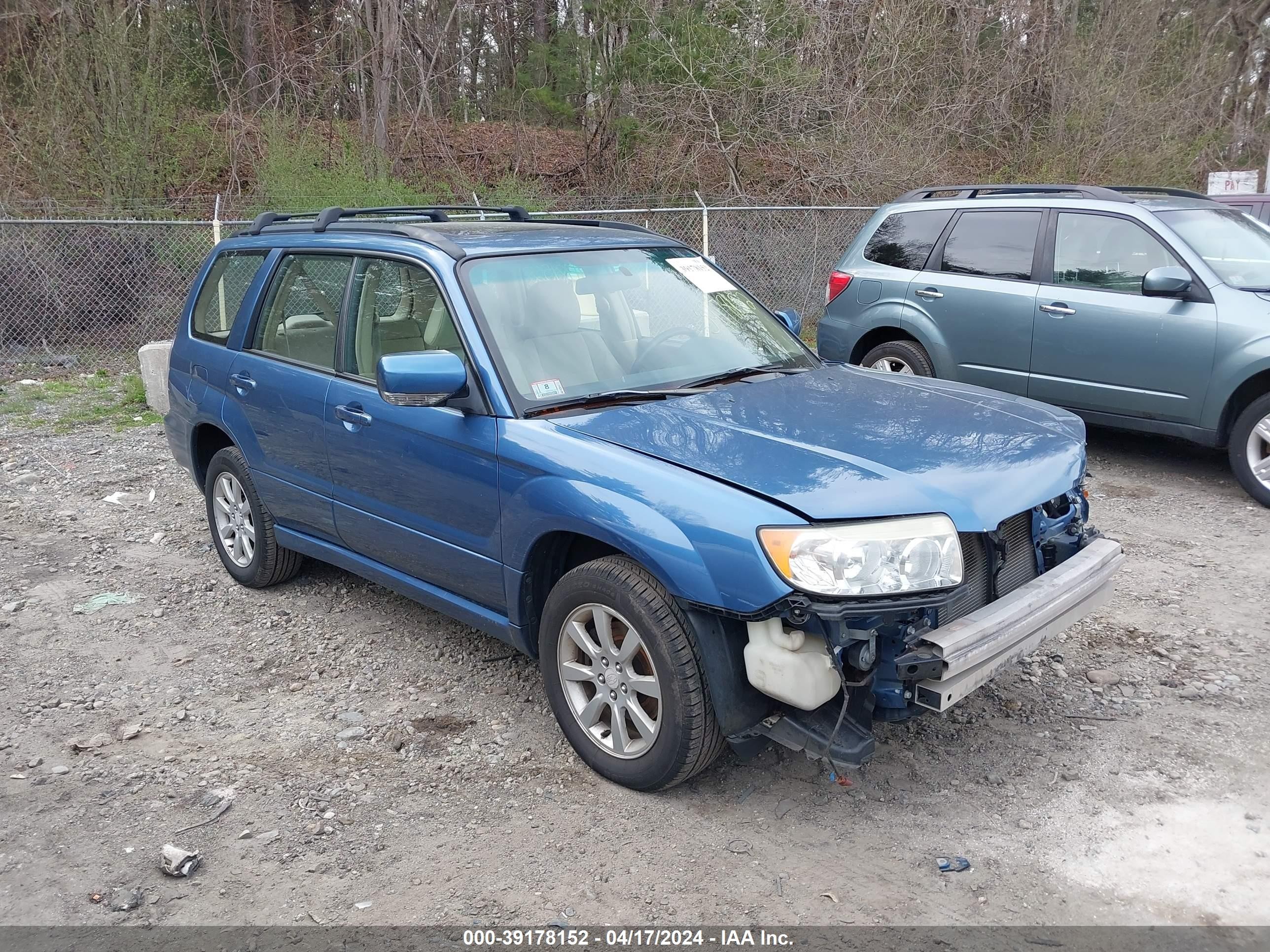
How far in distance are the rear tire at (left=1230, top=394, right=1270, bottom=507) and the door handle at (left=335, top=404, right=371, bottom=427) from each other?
5.23 metres

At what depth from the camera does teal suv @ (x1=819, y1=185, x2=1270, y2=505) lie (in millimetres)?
6414

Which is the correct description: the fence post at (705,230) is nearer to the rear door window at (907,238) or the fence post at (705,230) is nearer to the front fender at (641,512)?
the rear door window at (907,238)

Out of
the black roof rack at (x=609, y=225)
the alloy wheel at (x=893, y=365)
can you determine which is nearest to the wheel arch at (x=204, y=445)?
the black roof rack at (x=609, y=225)

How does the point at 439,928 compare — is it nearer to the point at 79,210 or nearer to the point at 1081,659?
the point at 1081,659

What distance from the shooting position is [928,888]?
119 inches

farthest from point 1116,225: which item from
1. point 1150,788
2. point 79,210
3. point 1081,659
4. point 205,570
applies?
point 79,210

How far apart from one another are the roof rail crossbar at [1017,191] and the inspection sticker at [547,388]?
16.1ft

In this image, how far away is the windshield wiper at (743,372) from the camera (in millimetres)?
4110

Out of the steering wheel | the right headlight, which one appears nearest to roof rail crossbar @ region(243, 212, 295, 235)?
the steering wheel

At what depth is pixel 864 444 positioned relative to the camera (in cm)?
345

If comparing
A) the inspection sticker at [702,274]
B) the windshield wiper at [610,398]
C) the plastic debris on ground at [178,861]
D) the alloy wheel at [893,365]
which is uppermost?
the inspection sticker at [702,274]

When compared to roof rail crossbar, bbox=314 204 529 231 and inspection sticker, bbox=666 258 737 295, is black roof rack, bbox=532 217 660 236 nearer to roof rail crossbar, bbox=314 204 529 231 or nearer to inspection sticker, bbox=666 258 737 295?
inspection sticker, bbox=666 258 737 295

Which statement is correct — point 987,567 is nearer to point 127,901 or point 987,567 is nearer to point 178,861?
point 178,861

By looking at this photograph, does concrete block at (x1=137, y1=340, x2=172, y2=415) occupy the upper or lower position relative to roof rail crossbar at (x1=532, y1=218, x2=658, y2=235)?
lower
